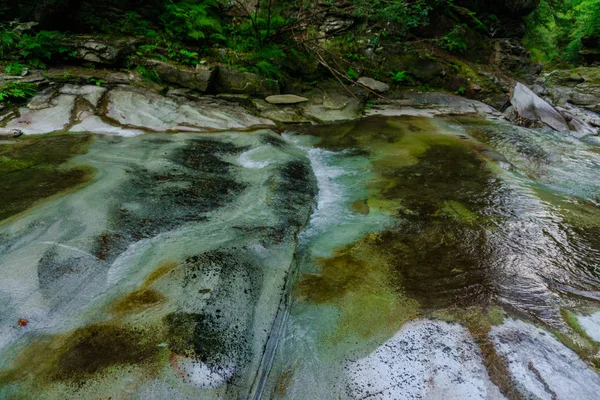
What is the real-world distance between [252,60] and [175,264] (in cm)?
733

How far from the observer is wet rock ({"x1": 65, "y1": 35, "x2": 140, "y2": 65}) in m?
7.23

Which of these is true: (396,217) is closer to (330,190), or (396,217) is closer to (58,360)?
(330,190)

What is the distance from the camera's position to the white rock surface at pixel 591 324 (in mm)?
2307

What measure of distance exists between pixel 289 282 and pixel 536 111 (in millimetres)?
9302

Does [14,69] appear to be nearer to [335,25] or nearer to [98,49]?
[98,49]

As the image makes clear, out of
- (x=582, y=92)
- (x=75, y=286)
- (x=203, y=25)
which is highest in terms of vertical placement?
(x=203, y=25)

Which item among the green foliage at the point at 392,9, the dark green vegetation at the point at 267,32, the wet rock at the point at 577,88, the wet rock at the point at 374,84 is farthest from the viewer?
the wet rock at the point at 577,88

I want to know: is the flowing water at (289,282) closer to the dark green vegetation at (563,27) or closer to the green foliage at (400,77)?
the green foliage at (400,77)

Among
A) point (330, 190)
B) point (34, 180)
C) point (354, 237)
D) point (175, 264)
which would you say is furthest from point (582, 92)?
point (34, 180)

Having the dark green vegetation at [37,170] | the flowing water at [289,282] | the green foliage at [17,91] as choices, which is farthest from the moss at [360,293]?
the green foliage at [17,91]

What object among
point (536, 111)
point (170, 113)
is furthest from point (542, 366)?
point (536, 111)

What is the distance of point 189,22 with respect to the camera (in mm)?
8438

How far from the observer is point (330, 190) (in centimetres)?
480

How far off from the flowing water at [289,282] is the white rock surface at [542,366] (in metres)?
0.01
